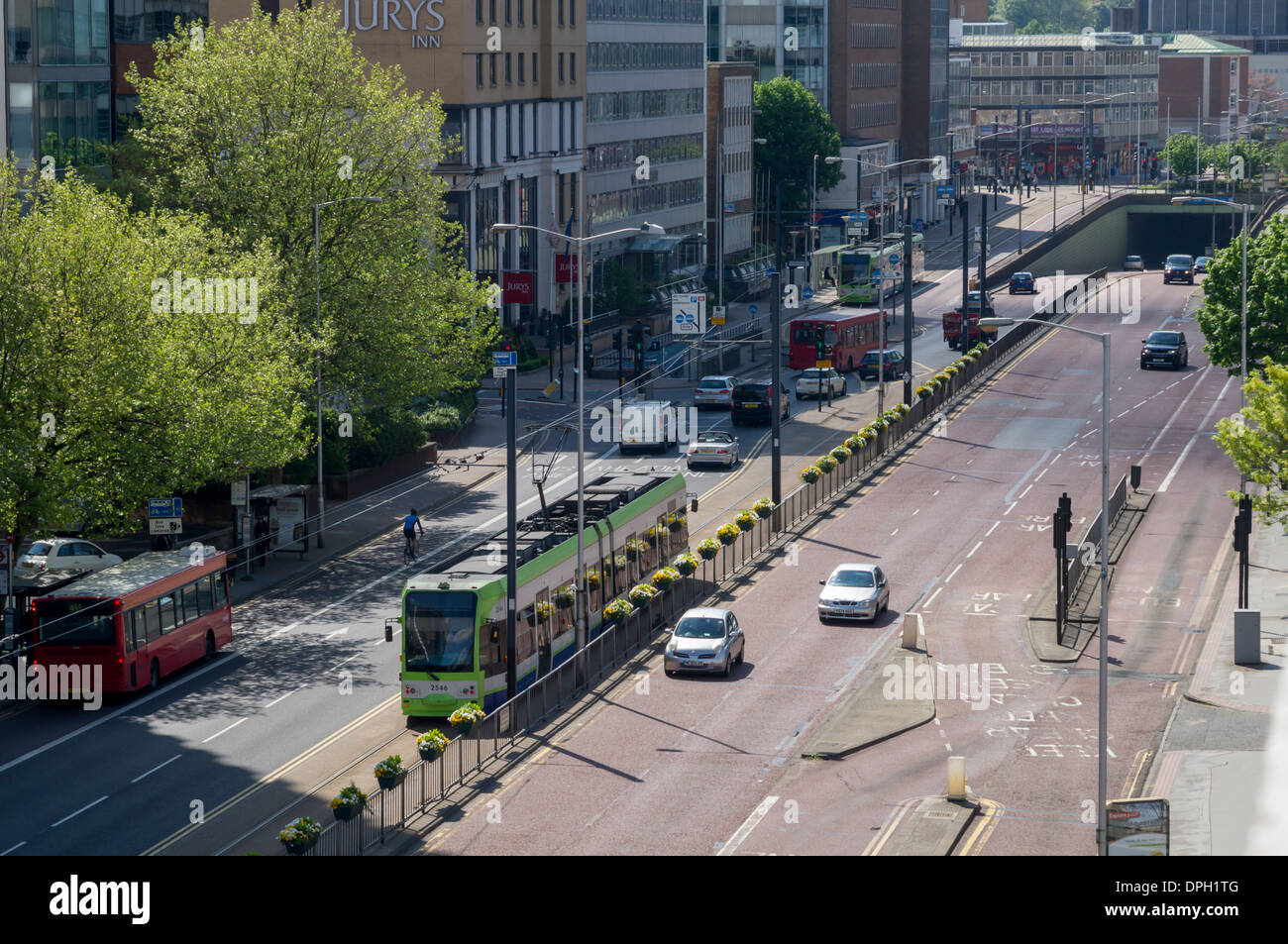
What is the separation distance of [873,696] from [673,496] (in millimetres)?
14451

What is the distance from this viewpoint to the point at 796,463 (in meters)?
72.7

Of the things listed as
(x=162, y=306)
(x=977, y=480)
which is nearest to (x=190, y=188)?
(x=162, y=306)

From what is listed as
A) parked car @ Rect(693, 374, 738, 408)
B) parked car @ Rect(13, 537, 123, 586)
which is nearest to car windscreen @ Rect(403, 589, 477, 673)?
parked car @ Rect(13, 537, 123, 586)

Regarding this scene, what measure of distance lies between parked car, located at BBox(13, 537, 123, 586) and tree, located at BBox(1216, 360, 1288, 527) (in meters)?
31.3

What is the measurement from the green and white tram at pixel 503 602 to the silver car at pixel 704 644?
2.62 m

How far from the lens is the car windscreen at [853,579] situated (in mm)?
51406

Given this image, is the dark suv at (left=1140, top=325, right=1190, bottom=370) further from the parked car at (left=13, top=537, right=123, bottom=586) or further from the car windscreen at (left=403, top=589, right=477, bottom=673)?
the car windscreen at (left=403, top=589, right=477, bottom=673)

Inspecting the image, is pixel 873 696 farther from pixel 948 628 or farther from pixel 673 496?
pixel 673 496

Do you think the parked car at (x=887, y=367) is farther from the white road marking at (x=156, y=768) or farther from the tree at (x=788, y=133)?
the white road marking at (x=156, y=768)

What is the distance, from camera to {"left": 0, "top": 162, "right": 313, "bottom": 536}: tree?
46.3 metres

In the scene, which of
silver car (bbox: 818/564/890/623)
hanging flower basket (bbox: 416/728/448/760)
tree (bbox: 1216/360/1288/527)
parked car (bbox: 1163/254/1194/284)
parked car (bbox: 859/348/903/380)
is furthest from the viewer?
parked car (bbox: 1163/254/1194/284)

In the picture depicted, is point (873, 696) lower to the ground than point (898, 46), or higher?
lower

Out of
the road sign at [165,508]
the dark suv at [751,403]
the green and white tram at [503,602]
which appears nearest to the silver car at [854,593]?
the green and white tram at [503,602]
